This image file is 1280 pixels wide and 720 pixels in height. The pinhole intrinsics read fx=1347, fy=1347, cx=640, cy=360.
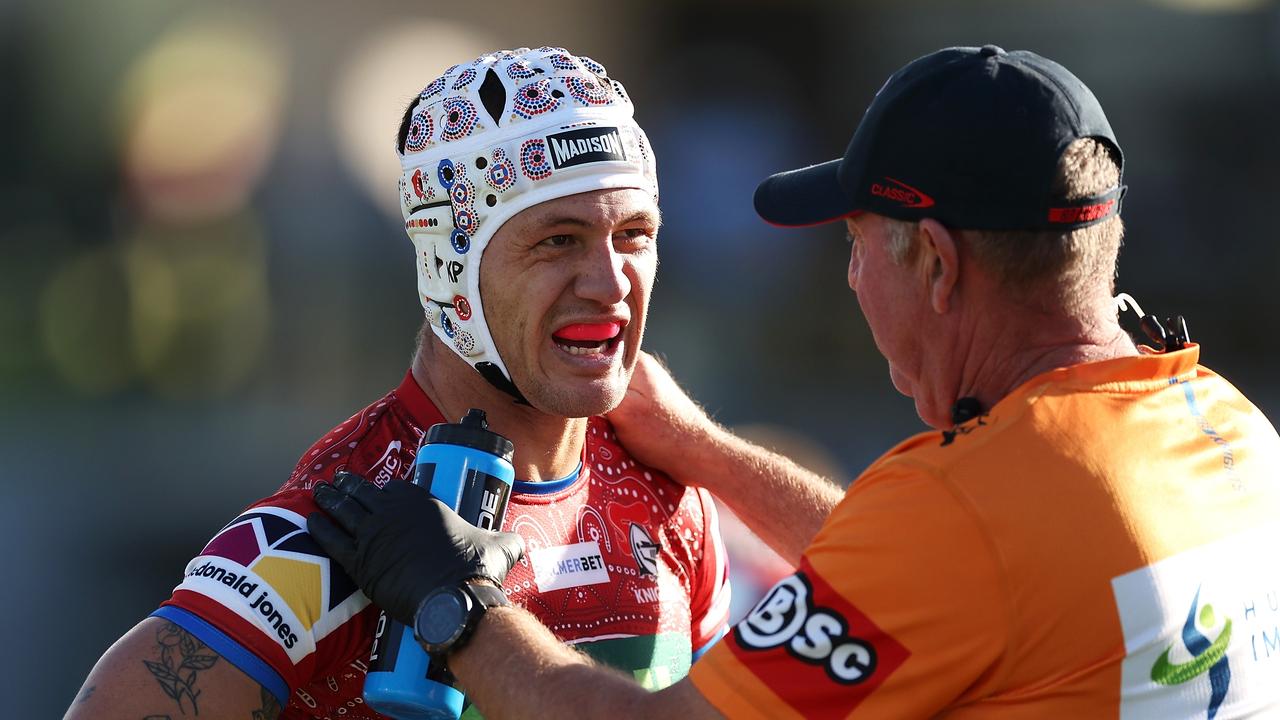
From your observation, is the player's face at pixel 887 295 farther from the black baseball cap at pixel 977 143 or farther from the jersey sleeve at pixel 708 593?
the jersey sleeve at pixel 708 593

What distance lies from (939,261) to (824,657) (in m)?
0.89

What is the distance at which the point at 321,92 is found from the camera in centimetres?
1116

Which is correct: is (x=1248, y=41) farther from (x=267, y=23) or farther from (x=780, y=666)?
(x=780, y=666)

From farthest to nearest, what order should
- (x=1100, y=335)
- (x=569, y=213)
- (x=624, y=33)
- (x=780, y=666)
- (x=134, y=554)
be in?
(x=624, y=33)
(x=134, y=554)
(x=569, y=213)
(x=1100, y=335)
(x=780, y=666)

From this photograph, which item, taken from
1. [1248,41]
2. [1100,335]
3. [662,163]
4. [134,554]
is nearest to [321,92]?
[662,163]

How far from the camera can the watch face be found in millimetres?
2750

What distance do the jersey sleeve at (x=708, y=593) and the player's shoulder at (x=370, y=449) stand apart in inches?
37.6

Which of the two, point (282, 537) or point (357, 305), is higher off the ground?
point (282, 537)

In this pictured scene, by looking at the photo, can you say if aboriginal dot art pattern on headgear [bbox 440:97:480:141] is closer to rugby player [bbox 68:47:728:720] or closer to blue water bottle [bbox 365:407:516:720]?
rugby player [bbox 68:47:728:720]

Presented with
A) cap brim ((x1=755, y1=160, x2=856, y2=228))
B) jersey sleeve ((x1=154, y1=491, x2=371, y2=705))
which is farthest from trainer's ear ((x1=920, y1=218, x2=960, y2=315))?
jersey sleeve ((x1=154, y1=491, x2=371, y2=705))

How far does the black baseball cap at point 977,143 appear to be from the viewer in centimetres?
275

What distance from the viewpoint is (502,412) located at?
3492 millimetres

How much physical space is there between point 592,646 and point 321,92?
873cm

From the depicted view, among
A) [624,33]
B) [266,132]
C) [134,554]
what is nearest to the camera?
[134,554]
